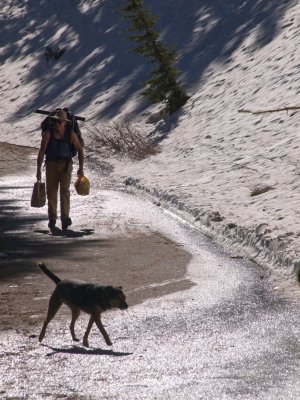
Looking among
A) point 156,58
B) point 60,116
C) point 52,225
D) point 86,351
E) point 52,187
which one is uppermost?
point 60,116

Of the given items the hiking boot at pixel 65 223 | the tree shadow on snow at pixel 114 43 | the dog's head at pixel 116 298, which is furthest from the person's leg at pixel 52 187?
the tree shadow on snow at pixel 114 43

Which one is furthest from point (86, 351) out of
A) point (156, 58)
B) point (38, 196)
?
point (156, 58)

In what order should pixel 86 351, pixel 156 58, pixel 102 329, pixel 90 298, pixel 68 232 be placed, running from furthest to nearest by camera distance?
pixel 156 58, pixel 68 232, pixel 86 351, pixel 102 329, pixel 90 298

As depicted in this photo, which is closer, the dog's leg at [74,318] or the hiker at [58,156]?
the dog's leg at [74,318]

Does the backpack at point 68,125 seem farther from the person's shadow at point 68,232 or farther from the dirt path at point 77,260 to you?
the dirt path at point 77,260

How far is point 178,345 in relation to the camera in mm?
8016

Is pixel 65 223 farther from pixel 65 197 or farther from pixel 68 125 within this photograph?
pixel 68 125

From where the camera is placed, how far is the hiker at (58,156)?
14.7 m

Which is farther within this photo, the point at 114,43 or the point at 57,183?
the point at 114,43

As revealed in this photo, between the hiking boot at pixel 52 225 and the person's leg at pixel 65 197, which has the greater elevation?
the person's leg at pixel 65 197

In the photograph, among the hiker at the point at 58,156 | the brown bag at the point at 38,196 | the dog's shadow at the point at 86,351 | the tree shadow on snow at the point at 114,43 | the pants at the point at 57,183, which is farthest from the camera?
the tree shadow on snow at the point at 114,43

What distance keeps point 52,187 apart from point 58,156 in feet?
2.02

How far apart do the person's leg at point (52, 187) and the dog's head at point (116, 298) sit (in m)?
7.89

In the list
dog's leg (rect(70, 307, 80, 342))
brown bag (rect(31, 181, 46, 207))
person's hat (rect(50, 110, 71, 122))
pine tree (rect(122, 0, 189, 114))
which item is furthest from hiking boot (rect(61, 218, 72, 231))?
pine tree (rect(122, 0, 189, 114))
